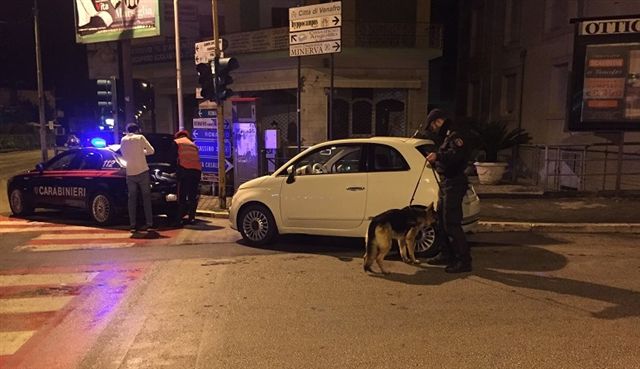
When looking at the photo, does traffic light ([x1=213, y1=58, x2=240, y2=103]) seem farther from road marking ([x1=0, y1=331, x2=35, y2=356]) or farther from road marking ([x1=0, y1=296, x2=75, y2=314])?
road marking ([x1=0, y1=331, x2=35, y2=356])

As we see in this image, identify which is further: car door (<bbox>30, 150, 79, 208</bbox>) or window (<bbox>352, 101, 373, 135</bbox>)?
window (<bbox>352, 101, 373, 135</bbox>)

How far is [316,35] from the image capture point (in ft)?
36.2

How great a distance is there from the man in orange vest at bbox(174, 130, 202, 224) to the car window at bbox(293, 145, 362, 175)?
2803 mm

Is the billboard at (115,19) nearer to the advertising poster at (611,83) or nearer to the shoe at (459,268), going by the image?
the advertising poster at (611,83)

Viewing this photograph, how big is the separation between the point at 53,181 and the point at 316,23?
612cm

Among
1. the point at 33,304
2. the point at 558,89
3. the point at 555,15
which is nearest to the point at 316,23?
the point at 33,304

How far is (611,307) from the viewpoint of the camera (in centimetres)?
523

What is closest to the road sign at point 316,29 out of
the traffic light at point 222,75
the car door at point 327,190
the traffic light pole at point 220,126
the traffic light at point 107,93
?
the traffic light at point 222,75

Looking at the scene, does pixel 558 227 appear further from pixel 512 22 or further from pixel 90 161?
pixel 512 22

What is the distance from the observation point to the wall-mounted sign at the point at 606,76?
11133 millimetres

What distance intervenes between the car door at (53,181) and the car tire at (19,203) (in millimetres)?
295

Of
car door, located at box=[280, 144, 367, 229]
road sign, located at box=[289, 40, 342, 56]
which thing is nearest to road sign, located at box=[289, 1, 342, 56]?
road sign, located at box=[289, 40, 342, 56]

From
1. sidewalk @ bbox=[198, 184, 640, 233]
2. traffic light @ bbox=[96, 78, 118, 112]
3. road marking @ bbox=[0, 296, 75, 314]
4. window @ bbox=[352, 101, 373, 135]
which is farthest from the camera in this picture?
window @ bbox=[352, 101, 373, 135]

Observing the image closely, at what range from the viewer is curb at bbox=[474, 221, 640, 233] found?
9.12m
